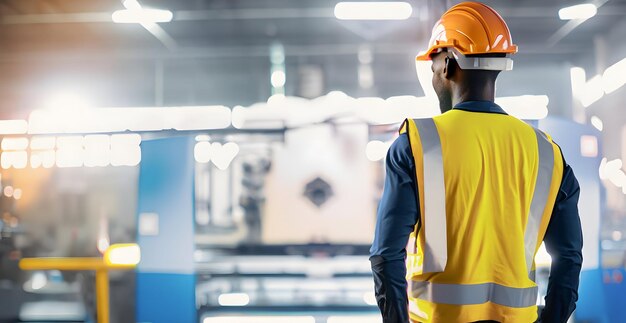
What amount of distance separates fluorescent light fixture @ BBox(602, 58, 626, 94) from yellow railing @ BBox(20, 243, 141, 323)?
566cm

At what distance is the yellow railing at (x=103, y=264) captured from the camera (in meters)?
4.38

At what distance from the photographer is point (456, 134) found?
3.60 ft

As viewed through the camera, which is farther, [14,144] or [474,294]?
[14,144]

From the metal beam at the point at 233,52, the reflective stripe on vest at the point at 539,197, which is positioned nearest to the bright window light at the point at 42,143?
the metal beam at the point at 233,52

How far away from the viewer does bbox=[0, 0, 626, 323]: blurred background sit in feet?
14.2

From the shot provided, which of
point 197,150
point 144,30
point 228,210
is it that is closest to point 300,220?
point 228,210

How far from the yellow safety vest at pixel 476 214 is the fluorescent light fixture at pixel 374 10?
16.2ft

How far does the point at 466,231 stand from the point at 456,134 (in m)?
0.18

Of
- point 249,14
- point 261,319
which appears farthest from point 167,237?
point 249,14

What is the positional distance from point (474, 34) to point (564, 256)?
1.58 feet

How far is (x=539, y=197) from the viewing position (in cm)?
115

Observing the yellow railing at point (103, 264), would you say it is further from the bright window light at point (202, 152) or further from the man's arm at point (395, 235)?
the man's arm at point (395, 235)

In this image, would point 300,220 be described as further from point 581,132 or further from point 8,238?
point 8,238

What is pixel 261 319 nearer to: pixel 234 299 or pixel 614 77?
pixel 234 299
